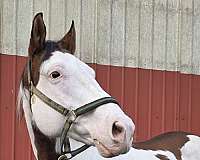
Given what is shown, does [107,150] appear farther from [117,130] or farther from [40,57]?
[40,57]

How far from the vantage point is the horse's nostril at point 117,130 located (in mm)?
1897

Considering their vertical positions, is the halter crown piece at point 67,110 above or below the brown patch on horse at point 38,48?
below

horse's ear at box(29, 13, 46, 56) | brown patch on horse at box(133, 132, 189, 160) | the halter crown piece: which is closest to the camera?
the halter crown piece

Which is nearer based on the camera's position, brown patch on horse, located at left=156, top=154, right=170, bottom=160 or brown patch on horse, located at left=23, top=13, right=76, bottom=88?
brown patch on horse, located at left=23, top=13, right=76, bottom=88

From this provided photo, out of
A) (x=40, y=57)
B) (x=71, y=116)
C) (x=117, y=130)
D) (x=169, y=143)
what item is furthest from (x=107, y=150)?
(x=169, y=143)

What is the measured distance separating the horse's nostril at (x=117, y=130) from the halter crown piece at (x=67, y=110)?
14 cm

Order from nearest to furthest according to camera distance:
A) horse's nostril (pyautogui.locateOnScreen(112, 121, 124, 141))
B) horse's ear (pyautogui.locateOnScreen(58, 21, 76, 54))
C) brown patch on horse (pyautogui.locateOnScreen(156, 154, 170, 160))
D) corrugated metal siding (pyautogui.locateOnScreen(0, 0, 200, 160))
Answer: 1. horse's nostril (pyautogui.locateOnScreen(112, 121, 124, 141))
2. horse's ear (pyautogui.locateOnScreen(58, 21, 76, 54))
3. brown patch on horse (pyautogui.locateOnScreen(156, 154, 170, 160))
4. corrugated metal siding (pyautogui.locateOnScreen(0, 0, 200, 160))

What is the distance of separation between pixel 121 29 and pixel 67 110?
8.19ft

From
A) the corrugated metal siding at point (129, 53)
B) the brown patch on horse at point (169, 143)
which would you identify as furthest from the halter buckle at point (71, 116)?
the corrugated metal siding at point (129, 53)

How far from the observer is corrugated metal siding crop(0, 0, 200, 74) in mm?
3746

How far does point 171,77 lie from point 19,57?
1786mm

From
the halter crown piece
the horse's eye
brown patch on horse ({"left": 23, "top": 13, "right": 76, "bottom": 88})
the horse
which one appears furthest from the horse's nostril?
brown patch on horse ({"left": 23, "top": 13, "right": 76, "bottom": 88})

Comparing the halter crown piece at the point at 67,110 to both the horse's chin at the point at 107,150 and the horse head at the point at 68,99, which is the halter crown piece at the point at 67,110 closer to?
the horse head at the point at 68,99

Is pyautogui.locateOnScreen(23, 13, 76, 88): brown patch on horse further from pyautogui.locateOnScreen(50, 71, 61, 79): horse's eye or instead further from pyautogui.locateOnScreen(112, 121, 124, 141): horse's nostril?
pyautogui.locateOnScreen(112, 121, 124, 141): horse's nostril
